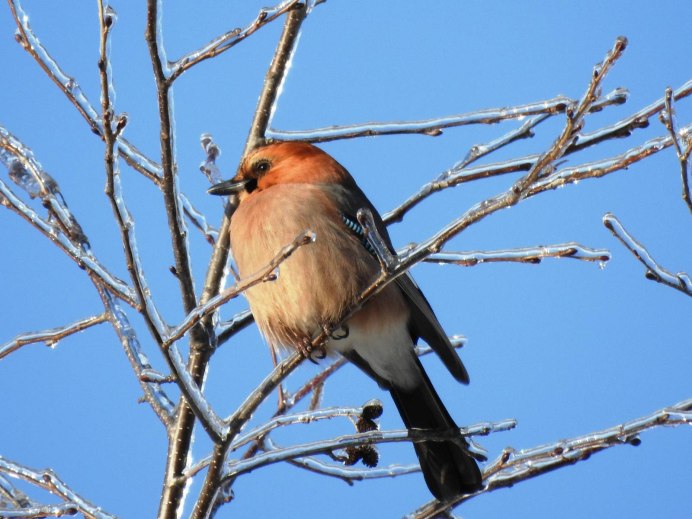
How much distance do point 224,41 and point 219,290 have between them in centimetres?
138

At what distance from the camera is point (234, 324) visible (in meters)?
4.29

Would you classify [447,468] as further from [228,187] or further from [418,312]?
[228,187]

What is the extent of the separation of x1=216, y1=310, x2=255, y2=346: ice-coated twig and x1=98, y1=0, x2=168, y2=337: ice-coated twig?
1358 mm

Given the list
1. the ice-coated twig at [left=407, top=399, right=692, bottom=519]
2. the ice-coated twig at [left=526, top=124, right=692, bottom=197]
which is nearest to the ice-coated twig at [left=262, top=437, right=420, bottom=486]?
the ice-coated twig at [left=407, top=399, right=692, bottom=519]

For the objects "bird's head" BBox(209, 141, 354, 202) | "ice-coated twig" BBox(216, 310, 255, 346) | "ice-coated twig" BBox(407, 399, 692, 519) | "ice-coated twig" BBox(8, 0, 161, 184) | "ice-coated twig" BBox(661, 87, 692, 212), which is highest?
"bird's head" BBox(209, 141, 354, 202)

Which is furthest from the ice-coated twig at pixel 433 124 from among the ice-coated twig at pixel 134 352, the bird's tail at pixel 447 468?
the bird's tail at pixel 447 468

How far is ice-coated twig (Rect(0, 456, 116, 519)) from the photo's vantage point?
3182 millimetres

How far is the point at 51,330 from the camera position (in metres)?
3.67

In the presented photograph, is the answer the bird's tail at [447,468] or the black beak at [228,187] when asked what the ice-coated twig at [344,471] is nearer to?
the bird's tail at [447,468]

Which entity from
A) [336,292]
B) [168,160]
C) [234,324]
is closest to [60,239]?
[168,160]

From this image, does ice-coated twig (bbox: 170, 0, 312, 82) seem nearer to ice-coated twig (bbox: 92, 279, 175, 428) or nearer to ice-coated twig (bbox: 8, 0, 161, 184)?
ice-coated twig (bbox: 8, 0, 161, 184)

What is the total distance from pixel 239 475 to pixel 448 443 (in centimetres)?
126

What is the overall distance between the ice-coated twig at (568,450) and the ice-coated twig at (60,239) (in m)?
1.32

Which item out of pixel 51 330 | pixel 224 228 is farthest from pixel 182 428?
pixel 224 228
